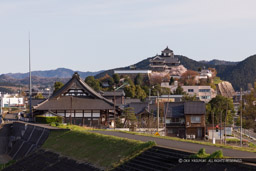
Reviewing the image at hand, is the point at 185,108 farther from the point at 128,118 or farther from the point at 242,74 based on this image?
the point at 242,74

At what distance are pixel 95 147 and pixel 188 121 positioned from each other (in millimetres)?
24950

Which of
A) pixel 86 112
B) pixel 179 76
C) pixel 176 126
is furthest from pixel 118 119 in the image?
pixel 179 76

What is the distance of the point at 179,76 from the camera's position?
3957 inches

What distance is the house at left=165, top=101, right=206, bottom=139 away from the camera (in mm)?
44094

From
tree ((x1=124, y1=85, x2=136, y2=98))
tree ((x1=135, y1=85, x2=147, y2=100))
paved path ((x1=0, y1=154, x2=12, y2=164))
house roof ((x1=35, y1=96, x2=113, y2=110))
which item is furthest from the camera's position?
tree ((x1=135, y1=85, x2=147, y2=100))

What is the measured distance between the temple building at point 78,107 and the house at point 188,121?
7871 millimetres

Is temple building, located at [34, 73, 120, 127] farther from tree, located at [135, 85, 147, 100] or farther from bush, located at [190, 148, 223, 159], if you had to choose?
tree, located at [135, 85, 147, 100]

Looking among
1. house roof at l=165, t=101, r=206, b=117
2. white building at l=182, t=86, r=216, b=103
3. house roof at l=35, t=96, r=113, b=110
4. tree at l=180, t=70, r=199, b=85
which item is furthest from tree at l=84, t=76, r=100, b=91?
house roof at l=35, t=96, r=113, b=110

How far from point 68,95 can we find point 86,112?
7.50ft

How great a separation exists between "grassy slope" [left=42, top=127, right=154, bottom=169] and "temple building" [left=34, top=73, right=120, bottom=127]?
33.9ft

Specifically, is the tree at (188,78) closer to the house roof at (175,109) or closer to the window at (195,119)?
the house roof at (175,109)

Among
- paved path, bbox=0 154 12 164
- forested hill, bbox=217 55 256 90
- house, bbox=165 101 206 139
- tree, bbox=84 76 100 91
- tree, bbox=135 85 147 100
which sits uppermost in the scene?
forested hill, bbox=217 55 256 90

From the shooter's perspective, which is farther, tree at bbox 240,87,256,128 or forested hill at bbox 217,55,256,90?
forested hill at bbox 217,55,256,90

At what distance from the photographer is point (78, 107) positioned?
37.9 metres
